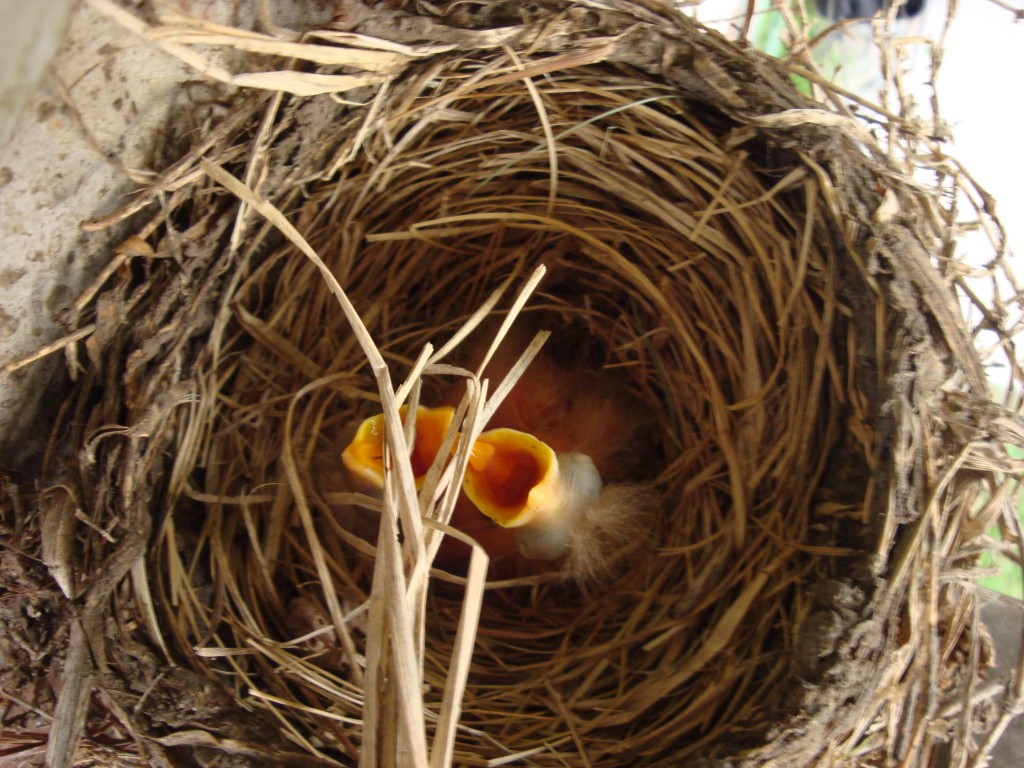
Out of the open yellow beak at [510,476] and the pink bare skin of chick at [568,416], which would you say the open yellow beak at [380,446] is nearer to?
the open yellow beak at [510,476]

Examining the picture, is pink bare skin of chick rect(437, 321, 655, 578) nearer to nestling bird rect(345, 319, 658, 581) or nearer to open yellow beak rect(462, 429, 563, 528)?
nestling bird rect(345, 319, 658, 581)

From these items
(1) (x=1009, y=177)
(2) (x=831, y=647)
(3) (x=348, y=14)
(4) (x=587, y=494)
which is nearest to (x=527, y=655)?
(4) (x=587, y=494)

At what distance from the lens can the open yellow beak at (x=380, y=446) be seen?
0.93 metres

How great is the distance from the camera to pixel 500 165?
1082 mm

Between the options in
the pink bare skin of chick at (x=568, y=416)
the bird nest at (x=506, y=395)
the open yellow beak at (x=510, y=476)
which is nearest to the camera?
the bird nest at (x=506, y=395)

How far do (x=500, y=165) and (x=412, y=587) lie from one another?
2.18ft

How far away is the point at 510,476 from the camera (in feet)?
3.32

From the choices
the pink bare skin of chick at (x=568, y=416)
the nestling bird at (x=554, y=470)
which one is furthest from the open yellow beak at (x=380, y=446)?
the pink bare skin of chick at (x=568, y=416)

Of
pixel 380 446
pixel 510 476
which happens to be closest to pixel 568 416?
pixel 510 476

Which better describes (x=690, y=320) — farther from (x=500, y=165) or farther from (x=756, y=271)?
(x=500, y=165)

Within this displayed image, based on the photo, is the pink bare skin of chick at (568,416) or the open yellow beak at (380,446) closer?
the open yellow beak at (380,446)

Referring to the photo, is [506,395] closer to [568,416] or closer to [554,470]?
[554,470]

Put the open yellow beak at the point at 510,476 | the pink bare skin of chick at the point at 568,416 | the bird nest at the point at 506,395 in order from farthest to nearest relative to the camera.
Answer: the pink bare skin of chick at the point at 568,416 < the open yellow beak at the point at 510,476 < the bird nest at the point at 506,395

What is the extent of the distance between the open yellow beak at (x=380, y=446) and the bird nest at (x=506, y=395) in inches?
1.6
